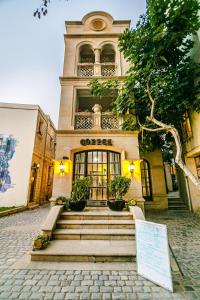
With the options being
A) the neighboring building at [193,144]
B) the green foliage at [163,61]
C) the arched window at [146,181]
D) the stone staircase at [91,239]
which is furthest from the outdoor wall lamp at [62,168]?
the neighboring building at [193,144]

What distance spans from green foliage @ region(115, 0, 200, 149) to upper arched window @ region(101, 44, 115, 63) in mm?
3430

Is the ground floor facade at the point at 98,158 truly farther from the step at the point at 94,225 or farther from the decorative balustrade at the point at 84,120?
the step at the point at 94,225

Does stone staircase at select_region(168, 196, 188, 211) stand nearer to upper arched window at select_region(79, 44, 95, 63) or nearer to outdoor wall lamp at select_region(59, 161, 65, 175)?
outdoor wall lamp at select_region(59, 161, 65, 175)

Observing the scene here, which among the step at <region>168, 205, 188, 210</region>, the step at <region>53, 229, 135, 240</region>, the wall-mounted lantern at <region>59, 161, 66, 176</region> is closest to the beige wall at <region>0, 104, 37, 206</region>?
the wall-mounted lantern at <region>59, 161, 66, 176</region>

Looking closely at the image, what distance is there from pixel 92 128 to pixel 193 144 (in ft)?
20.1

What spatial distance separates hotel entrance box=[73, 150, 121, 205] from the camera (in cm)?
810

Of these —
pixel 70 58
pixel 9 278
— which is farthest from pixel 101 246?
pixel 70 58

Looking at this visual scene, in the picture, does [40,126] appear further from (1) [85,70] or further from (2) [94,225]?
(2) [94,225]

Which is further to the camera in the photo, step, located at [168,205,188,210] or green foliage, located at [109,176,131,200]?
step, located at [168,205,188,210]

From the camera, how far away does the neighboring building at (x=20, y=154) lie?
11109mm

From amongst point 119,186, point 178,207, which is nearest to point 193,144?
point 178,207

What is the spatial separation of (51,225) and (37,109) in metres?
10.4

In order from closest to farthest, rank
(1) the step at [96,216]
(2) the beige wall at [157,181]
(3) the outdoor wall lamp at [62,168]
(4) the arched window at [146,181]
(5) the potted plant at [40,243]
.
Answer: (5) the potted plant at [40,243] < (1) the step at [96,216] < (3) the outdoor wall lamp at [62,168] < (2) the beige wall at [157,181] < (4) the arched window at [146,181]

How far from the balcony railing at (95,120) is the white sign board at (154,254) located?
6127 mm
